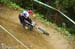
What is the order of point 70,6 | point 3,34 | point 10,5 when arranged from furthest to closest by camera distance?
point 70,6 → point 10,5 → point 3,34

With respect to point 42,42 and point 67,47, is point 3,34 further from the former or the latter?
point 67,47

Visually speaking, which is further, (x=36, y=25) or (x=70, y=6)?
(x=70, y=6)

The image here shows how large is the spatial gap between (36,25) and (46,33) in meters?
1.18

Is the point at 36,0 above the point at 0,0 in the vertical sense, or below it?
above

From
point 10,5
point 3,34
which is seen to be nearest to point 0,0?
point 10,5

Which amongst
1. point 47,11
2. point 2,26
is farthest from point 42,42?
point 47,11

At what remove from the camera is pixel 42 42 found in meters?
15.5

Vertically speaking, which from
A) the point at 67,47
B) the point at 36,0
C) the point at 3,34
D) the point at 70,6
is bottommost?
the point at 3,34

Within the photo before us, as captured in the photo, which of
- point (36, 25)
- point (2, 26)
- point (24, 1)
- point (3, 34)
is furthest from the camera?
point (24, 1)

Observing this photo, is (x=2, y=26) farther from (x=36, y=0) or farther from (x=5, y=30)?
(x=36, y=0)

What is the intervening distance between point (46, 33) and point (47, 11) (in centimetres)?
625

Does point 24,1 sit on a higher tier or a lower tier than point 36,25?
higher

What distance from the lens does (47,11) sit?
2277cm

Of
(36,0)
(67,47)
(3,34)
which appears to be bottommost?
(3,34)
